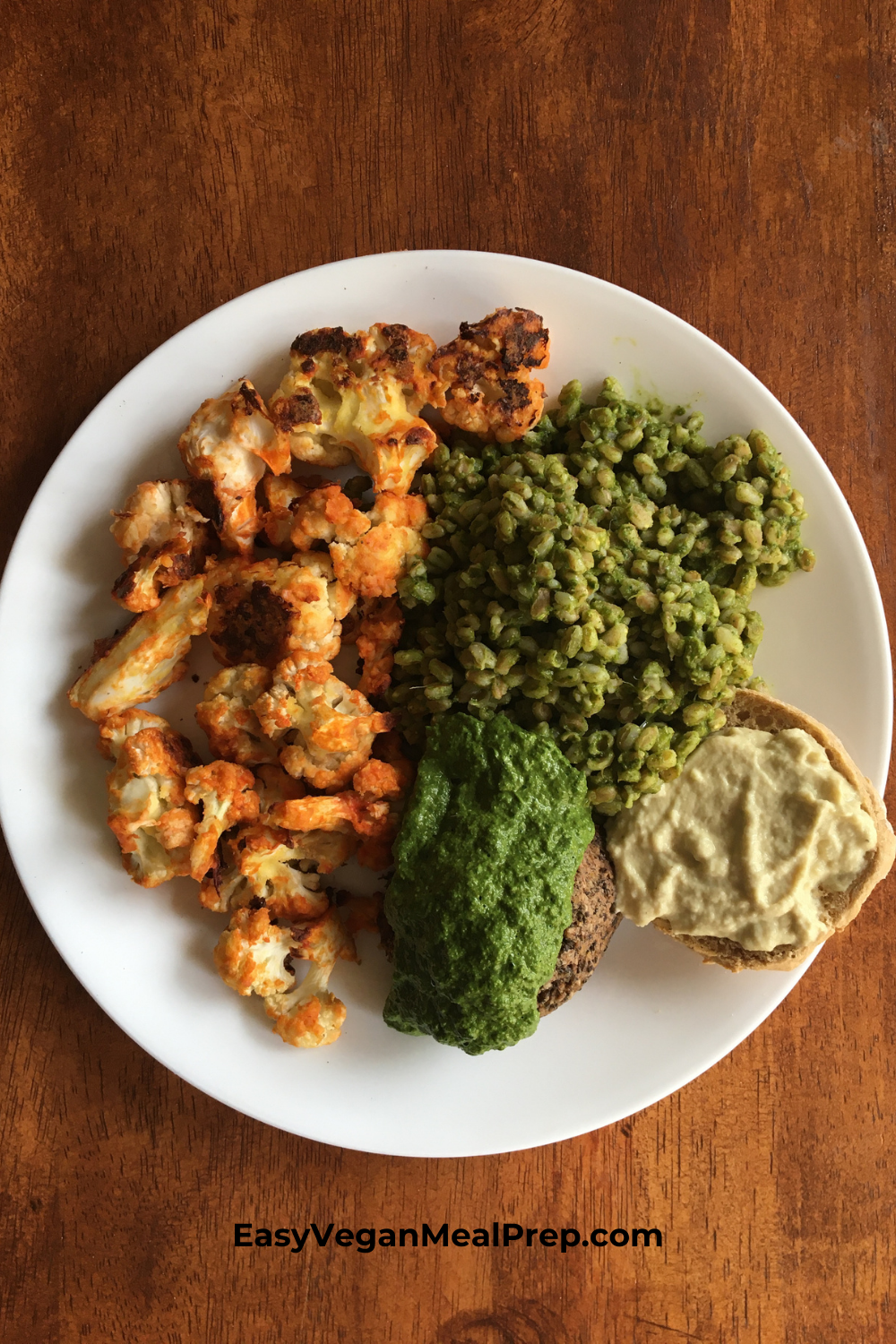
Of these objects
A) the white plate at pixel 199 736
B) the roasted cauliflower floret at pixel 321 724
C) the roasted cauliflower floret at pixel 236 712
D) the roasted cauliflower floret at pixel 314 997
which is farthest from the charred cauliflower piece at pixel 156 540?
the roasted cauliflower floret at pixel 314 997

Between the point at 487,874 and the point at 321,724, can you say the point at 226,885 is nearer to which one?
the point at 321,724

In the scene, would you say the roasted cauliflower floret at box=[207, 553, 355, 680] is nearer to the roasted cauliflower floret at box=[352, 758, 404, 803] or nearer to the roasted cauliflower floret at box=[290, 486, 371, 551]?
the roasted cauliflower floret at box=[290, 486, 371, 551]

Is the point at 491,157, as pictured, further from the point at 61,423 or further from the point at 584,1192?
the point at 584,1192

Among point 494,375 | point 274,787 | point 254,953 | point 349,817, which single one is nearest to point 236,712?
point 274,787

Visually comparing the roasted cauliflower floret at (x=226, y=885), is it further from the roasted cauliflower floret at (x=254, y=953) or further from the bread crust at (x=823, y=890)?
the bread crust at (x=823, y=890)

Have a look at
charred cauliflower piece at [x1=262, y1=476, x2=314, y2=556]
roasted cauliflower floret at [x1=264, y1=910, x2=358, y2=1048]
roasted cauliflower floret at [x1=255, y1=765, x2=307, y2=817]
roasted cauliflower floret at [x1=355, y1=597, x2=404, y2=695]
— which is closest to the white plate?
roasted cauliflower floret at [x1=264, y1=910, x2=358, y2=1048]

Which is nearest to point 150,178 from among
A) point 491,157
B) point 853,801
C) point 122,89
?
point 122,89

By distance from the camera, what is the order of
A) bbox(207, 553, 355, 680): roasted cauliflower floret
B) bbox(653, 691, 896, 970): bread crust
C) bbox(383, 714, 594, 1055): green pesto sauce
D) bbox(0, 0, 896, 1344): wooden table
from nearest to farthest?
bbox(383, 714, 594, 1055): green pesto sauce, bbox(207, 553, 355, 680): roasted cauliflower floret, bbox(653, 691, 896, 970): bread crust, bbox(0, 0, 896, 1344): wooden table
